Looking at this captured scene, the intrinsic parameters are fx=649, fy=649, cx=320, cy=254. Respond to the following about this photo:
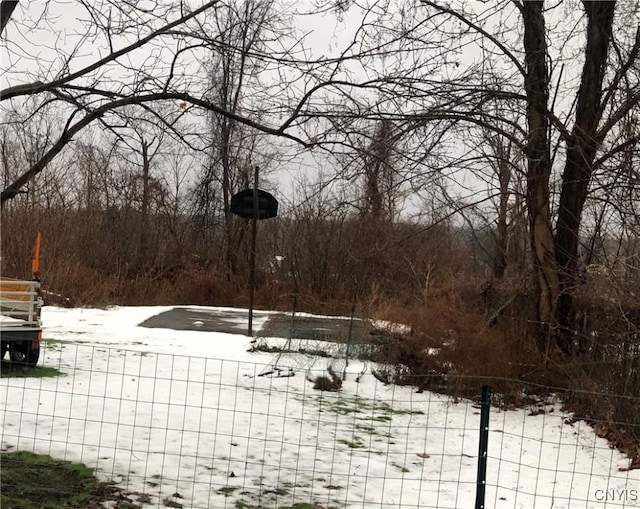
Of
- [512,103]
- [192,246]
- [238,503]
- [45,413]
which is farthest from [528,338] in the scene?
[192,246]

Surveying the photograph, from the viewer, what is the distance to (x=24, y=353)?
7.97 m

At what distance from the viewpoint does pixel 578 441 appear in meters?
6.49

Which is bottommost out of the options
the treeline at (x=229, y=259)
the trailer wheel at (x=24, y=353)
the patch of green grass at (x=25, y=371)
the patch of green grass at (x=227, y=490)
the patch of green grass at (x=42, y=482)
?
the patch of green grass at (x=42, y=482)

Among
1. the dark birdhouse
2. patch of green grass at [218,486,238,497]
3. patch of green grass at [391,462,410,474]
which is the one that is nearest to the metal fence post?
patch of green grass at [391,462,410,474]

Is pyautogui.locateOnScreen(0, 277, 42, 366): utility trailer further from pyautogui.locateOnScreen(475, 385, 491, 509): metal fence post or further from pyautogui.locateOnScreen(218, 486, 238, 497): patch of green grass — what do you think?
pyautogui.locateOnScreen(475, 385, 491, 509): metal fence post

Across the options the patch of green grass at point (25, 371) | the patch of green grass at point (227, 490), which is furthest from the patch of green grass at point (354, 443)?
the patch of green grass at point (25, 371)

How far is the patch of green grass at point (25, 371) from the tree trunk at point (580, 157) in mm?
6212

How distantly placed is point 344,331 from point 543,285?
140 inches

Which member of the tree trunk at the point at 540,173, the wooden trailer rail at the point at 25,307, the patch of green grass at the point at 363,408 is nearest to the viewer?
the patch of green grass at the point at 363,408

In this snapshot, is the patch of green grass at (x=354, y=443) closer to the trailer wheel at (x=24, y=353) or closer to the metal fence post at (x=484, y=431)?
the metal fence post at (x=484, y=431)

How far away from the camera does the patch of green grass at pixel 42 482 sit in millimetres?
4020

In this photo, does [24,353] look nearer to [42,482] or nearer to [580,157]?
[42,482]

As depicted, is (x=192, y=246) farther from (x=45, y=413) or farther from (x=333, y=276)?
(x=45, y=413)

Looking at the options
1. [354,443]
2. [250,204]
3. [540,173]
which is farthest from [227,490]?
[250,204]
